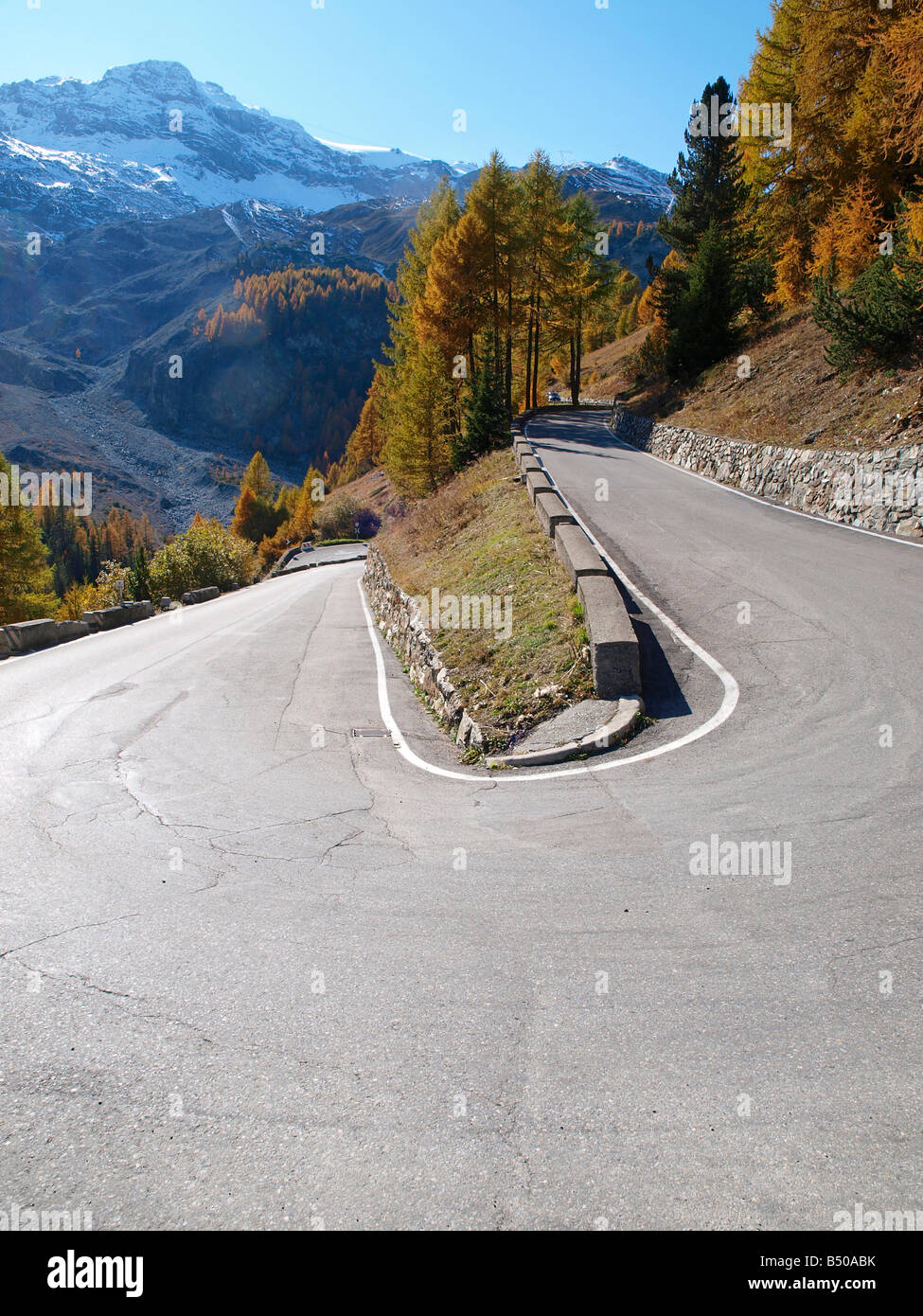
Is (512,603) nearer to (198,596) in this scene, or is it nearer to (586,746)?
(586,746)

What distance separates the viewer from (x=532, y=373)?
4303 cm

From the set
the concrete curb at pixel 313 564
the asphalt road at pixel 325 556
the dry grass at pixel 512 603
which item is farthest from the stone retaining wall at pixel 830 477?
the asphalt road at pixel 325 556

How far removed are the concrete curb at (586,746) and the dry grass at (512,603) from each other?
53 cm

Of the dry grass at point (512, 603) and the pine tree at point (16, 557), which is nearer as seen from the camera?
the dry grass at point (512, 603)

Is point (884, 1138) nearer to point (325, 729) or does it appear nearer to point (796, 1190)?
point (796, 1190)

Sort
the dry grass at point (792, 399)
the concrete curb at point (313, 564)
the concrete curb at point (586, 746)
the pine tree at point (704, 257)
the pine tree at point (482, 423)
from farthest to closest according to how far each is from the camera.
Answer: the concrete curb at point (313, 564)
the pine tree at point (704, 257)
the pine tree at point (482, 423)
the dry grass at point (792, 399)
the concrete curb at point (586, 746)

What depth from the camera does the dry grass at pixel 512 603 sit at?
818 centimetres

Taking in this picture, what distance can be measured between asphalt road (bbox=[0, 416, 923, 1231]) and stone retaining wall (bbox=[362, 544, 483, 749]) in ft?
2.83

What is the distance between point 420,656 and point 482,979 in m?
8.25

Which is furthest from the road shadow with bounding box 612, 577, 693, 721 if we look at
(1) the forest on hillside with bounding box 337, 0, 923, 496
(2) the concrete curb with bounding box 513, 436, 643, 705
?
(1) the forest on hillside with bounding box 337, 0, 923, 496

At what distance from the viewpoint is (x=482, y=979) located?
363cm

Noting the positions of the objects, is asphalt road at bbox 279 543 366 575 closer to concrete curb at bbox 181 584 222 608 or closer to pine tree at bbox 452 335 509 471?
concrete curb at bbox 181 584 222 608

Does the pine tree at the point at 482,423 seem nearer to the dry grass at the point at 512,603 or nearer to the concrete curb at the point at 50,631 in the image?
the dry grass at the point at 512,603

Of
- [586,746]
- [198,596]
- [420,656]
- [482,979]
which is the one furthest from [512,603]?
[198,596]
